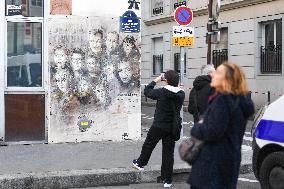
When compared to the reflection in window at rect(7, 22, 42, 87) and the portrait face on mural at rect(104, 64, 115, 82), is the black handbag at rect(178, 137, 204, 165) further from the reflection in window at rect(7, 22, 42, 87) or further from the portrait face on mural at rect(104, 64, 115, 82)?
the reflection in window at rect(7, 22, 42, 87)

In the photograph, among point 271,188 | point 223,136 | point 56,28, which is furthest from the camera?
point 56,28

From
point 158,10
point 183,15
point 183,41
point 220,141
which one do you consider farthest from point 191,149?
point 158,10

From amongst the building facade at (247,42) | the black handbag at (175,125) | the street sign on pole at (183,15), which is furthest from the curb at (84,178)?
the building facade at (247,42)

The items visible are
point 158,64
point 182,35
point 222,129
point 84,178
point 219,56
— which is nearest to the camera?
point 222,129

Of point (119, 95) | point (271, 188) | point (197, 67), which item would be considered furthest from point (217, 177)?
point (197, 67)

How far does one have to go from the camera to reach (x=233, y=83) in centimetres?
438

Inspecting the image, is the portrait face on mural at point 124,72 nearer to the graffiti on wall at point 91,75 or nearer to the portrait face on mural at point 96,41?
the graffiti on wall at point 91,75

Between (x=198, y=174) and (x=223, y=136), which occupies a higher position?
(x=223, y=136)

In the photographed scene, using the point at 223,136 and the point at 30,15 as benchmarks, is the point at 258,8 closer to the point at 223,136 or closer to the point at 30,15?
the point at 30,15

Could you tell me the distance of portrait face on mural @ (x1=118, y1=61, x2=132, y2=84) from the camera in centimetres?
1116

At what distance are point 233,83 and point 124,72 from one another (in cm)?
692

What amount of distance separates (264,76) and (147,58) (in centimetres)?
959

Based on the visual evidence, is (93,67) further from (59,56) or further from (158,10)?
(158,10)

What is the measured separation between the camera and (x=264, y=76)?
2075 centimetres
